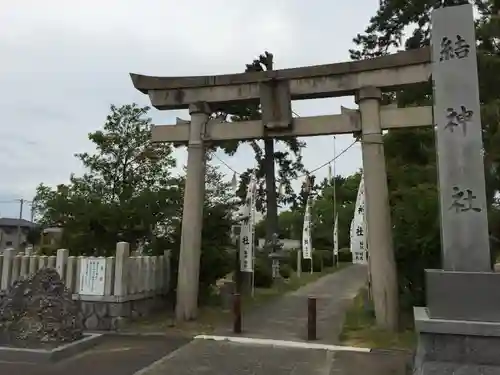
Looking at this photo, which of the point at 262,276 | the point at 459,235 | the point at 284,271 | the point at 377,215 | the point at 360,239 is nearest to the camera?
the point at 459,235

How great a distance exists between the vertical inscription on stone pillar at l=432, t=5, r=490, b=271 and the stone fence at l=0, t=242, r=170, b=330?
7.37 meters

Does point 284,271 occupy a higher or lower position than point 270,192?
lower

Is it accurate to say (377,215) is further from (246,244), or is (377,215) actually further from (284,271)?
(284,271)

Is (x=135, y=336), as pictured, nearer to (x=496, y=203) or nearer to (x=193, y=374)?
(x=193, y=374)

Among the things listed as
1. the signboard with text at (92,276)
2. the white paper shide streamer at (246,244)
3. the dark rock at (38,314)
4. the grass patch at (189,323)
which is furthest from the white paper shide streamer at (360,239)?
the dark rock at (38,314)

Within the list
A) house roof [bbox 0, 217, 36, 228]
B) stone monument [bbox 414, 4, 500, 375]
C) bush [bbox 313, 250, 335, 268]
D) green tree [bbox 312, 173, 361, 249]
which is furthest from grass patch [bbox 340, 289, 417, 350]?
house roof [bbox 0, 217, 36, 228]

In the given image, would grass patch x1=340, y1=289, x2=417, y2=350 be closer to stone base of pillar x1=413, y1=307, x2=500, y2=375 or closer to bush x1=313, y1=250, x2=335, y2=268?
stone base of pillar x1=413, y1=307, x2=500, y2=375

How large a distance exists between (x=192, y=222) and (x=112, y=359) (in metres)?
4.31

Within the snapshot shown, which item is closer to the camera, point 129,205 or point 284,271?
point 129,205

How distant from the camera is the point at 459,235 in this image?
6.22 m

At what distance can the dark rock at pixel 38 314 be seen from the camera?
8586 mm

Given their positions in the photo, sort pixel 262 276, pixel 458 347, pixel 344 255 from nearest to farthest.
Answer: pixel 458 347, pixel 262 276, pixel 344 255

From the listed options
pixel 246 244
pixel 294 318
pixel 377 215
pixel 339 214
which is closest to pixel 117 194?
pixel 246 244

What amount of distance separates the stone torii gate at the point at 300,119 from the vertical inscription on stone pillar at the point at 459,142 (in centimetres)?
398
